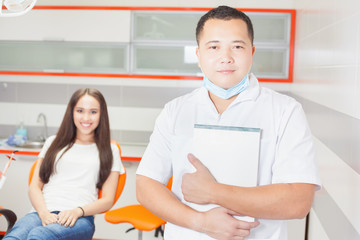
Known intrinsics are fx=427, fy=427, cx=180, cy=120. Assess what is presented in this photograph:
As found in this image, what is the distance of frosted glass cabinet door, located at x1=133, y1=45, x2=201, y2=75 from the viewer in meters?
3.88

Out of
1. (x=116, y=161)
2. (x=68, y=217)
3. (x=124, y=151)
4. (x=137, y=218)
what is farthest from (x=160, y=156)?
(x=124, y=151)

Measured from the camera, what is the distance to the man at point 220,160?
42.9 inches

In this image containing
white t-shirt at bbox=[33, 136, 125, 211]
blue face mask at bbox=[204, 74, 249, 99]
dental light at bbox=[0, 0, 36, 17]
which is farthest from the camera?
white t-shirt at bbox=[33, 136, 125, 211]

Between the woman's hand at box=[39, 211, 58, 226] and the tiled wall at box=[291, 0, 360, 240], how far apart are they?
4.56ft

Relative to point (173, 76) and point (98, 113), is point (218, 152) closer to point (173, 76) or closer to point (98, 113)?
point (98, 113)

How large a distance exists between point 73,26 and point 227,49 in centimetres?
302

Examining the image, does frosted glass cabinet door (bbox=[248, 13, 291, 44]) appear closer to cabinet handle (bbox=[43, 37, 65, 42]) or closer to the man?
cabinet handle (bbox=[43, 37, 65, 42])

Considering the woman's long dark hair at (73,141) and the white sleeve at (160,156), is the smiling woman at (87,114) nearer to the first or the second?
the woman's long dark hair at (73,141)

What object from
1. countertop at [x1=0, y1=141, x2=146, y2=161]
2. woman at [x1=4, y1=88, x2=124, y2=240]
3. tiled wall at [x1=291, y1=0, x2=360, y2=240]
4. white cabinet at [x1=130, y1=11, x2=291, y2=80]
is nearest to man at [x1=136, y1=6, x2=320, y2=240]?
tiled wall at [x1=291, y1=0, x2=360, y2=240]

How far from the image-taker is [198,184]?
111cm

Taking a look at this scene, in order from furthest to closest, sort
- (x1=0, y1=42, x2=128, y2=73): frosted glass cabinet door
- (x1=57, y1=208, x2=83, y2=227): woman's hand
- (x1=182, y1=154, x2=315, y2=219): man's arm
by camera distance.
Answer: (x1=0, y1=42, x2=128, y2=73): frosted glass cabinet door
(x1=57, y1=208, x2=83, y2=227): woman's hand
(x1=182, y1=154, x2=315, y2=219): man's arm

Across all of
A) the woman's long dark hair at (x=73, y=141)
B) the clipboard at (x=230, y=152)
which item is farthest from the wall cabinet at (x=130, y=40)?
the clipboard at (x=230, y=152)

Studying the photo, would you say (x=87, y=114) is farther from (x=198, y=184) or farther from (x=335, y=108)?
(x=198, y=184)

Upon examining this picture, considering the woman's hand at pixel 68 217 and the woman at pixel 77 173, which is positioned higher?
the woman at pixel 77 173
